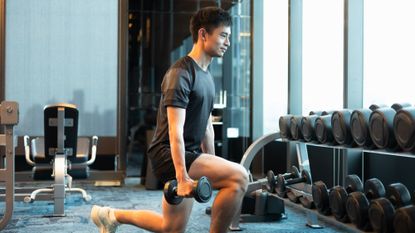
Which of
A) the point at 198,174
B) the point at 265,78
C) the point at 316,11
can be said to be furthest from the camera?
the point at 265,78

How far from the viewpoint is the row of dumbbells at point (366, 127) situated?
2418mm

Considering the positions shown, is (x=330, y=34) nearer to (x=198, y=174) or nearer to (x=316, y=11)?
(x=316, y=11)

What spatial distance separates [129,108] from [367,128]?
4060 millimetres

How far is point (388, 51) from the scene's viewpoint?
3932 millimetres

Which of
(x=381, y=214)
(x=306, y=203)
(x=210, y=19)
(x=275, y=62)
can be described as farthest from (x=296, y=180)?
(x=275, y=62)

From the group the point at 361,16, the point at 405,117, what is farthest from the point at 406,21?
the point at 405,117

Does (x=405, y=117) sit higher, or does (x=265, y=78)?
(x=265, y=78)

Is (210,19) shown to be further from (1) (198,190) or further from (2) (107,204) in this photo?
(2) (107,204)

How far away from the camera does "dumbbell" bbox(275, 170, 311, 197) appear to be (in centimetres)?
367

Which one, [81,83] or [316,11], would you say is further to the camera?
[81,83]

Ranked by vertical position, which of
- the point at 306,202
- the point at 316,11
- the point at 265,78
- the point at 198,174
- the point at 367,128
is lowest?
the point at 306,202

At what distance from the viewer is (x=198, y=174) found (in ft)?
7.68

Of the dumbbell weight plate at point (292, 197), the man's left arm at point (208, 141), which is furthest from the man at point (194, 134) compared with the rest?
the dumbbell weight plate at point (292, 197)

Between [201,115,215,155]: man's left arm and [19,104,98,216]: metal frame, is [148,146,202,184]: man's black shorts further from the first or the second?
[19,104,98,216]: metal frame
